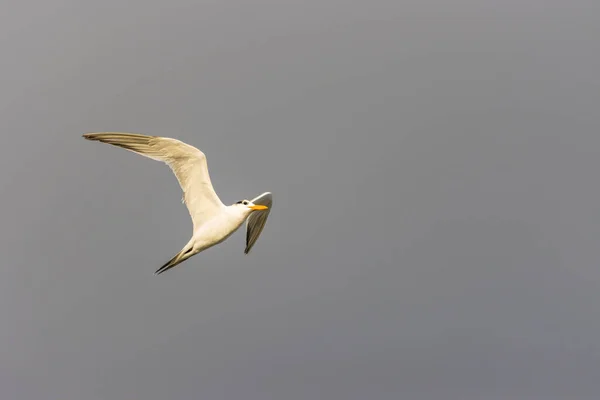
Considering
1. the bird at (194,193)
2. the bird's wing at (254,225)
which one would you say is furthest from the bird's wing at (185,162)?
the bird's wing at (254,225)

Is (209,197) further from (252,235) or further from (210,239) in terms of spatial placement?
(252,235)

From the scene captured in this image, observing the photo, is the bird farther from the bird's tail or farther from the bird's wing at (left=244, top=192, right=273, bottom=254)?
the bird's wing at (left=244, top=192, right=273, bottom=254)

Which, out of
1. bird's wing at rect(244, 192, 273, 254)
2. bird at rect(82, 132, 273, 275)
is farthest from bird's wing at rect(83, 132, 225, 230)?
bird's wing at rect(244, 192, 273, 254)

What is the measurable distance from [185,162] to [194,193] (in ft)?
4.86

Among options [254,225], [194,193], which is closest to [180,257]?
[194,193]

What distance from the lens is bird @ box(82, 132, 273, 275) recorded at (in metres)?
34.3

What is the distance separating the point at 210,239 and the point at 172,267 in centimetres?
193

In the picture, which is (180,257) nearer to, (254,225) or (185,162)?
(185,162)

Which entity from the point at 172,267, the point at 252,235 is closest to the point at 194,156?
the point at 172,267

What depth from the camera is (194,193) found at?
35750mm

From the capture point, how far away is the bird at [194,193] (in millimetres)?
34281

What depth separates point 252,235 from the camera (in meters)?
42.7

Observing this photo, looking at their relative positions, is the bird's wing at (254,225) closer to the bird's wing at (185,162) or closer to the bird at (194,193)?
the bird at (194,193)

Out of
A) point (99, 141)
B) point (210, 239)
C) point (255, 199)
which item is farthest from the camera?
point (255, 199)
